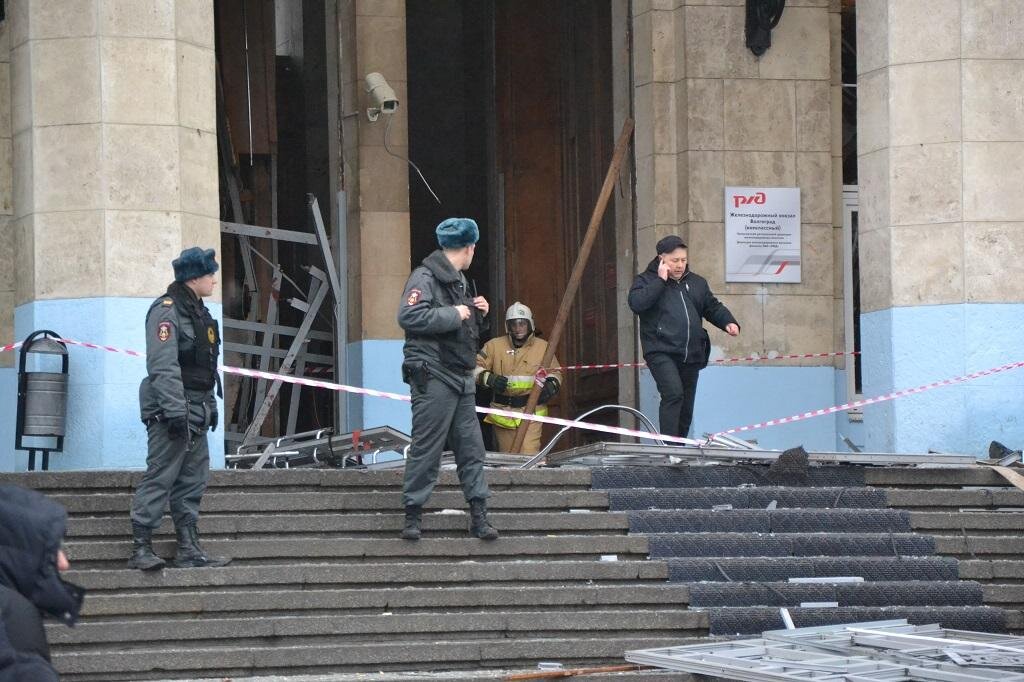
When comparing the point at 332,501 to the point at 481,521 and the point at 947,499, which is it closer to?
the point at 481,521

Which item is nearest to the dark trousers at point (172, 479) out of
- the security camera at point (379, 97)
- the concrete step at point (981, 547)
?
the concrete step at point (981, 547)

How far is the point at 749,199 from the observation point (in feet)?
49.0

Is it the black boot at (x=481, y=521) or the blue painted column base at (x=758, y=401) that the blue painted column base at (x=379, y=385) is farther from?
the black boot at (x=481, y=521)

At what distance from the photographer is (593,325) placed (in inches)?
659

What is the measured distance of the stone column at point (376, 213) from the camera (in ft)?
50.1

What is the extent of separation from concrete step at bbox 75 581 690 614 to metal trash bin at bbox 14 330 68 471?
262cm

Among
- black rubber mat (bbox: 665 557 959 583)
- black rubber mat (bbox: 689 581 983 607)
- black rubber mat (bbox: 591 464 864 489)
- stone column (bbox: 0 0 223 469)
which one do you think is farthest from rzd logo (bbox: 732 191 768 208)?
black rubber mat (bbox: 689 581 983 607)

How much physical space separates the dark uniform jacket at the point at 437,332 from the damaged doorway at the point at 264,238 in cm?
630

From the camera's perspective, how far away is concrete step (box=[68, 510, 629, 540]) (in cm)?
973

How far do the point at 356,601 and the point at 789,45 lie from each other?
24.9 feet

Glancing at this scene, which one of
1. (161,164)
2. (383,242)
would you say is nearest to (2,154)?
(161,164)

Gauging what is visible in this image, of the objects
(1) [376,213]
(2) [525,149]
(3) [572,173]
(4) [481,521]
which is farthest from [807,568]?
(2) [525,149]

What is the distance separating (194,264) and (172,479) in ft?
3.73

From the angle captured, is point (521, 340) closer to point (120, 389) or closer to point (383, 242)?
point (383, 242)
